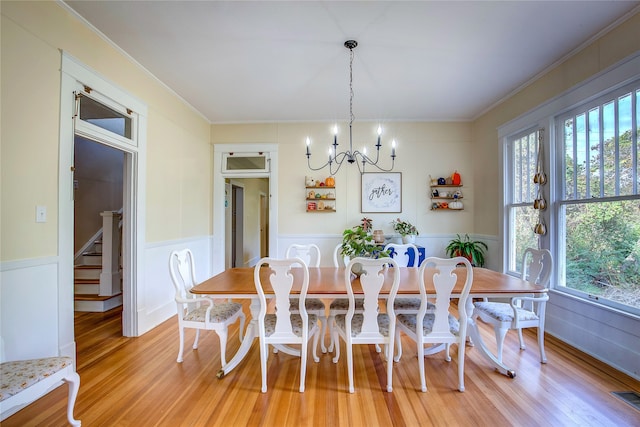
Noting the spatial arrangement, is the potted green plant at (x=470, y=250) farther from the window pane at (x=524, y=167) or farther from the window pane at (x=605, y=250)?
the window pane at (x=605, y=250)

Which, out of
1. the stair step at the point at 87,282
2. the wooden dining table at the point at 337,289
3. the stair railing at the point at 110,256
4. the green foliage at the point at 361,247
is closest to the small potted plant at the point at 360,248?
the green foliage at the point at 361,247

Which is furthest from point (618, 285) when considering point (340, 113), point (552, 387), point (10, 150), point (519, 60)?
point (10, 150)

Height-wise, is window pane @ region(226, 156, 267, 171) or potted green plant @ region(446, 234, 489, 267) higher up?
window pane @ region(226, 156, 267, 171)

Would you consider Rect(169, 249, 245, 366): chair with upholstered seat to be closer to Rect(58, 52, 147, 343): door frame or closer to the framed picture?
Rect(58, 52, 147, 343): door frame

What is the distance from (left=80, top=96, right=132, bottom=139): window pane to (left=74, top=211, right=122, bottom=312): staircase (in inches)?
59.0

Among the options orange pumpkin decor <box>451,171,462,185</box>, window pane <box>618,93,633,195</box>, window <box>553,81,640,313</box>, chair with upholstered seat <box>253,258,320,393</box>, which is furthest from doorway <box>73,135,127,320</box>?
window pane <box>618,93,633,195</box>

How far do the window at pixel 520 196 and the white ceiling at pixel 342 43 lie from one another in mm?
717

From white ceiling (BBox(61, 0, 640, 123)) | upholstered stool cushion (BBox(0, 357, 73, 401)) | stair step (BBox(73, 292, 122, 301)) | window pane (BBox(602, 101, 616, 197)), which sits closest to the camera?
upholstered stool cushion (BBox(0, 357, 73, 401))

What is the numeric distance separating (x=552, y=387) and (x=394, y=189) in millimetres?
2999

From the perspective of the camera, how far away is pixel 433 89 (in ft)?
11.1

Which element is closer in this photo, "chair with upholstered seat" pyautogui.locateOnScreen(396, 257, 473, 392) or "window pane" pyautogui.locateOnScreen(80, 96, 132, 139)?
"chair with upholstered seat" pyautogui.locateOnScreen(396, 257, 473, 392)

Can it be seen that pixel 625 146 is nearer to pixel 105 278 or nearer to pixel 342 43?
pixel 342 43

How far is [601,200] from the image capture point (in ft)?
7.97

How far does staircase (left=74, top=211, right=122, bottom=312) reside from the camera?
3570 mm
